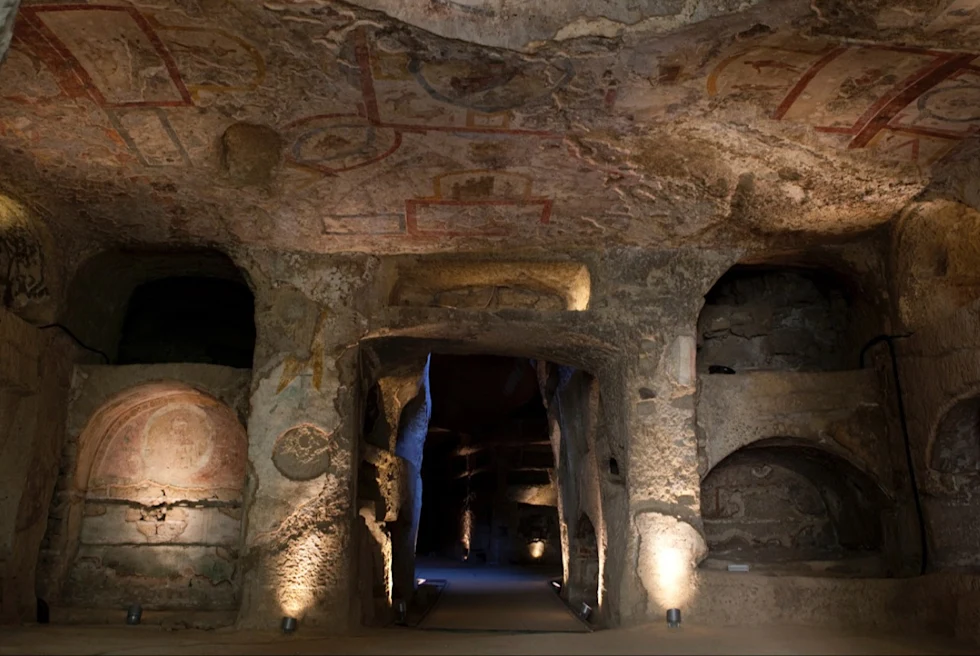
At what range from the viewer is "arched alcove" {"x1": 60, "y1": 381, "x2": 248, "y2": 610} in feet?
19.1

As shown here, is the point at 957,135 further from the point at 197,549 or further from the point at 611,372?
the point at 197,549

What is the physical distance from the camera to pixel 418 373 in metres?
8.32

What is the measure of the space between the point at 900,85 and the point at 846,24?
0.70 m

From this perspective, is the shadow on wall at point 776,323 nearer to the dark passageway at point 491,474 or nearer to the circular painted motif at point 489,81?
the circular painted motif at point 489,81

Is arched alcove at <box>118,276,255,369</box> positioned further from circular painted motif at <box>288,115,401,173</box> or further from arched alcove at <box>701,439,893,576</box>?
arched alcove at <box>701,439,893,576</box>

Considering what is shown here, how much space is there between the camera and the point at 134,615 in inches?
211

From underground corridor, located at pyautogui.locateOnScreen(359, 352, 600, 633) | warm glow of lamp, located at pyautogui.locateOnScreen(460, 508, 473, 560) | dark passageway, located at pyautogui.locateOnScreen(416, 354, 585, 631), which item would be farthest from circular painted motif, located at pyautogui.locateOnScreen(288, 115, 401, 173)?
warm glow of lamp, located at pyautogui.locateOnScreen(460, 508, 473, 560)

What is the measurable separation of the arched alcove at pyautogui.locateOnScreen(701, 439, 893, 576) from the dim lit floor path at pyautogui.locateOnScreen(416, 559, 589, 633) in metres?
1.54

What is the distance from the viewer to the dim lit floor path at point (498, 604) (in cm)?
707

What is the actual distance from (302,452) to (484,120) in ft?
8.90

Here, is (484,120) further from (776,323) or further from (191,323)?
(191,323)

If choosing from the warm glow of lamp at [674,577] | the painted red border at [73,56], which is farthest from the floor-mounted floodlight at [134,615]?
the warm glow of lamp at [674,577]

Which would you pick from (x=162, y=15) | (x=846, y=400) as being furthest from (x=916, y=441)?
(x=162, y=15)

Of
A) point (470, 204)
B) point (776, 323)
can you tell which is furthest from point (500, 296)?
point (776, 323)
